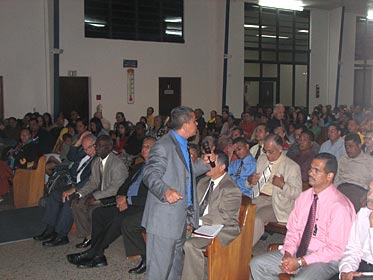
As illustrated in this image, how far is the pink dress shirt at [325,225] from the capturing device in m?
3.46

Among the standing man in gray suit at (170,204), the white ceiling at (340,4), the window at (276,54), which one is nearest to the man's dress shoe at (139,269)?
the standing man in gray suit at (170,204)

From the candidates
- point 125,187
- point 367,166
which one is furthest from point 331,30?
point 125,187

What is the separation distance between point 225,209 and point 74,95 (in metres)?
11.0

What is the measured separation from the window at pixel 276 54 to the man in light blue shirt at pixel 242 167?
12624 mm

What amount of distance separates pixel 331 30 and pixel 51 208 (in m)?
17.1

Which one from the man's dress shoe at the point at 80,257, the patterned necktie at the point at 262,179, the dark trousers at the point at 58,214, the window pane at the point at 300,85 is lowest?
the man's dress shoe at the point at 80,257

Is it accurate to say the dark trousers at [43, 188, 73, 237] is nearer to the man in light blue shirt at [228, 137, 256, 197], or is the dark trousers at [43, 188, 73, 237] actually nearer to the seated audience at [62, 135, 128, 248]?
the seated audience at [62, 135, 128, 248]

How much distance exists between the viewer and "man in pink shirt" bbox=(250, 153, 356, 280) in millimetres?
3463

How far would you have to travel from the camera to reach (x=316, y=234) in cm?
360

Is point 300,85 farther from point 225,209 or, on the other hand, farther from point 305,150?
point 225,209

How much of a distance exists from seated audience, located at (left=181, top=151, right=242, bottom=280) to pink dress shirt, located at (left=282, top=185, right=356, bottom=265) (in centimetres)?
60

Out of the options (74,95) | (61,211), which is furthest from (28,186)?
(74,95)

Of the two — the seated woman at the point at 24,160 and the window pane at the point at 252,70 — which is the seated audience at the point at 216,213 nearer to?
the seated woman at the point at 24,160

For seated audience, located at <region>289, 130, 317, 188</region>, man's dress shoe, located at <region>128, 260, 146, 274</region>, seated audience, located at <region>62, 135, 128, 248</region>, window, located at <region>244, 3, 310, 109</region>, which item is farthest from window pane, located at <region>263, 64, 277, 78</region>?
man's dress shoe, located at <region>128, 260, 146, 274</region>
